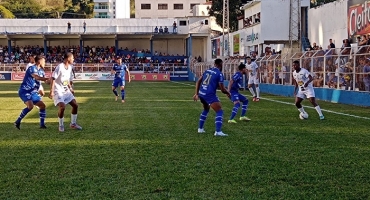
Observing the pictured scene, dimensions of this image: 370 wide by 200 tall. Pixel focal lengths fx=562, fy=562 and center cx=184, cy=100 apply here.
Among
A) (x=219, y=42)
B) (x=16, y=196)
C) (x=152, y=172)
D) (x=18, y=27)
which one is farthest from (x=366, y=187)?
(x=18, y=27)

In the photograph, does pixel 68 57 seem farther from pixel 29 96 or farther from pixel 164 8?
pixel 164 8

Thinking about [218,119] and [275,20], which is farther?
[275,20]

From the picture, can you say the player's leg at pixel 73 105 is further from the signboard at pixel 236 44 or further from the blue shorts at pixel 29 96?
the signboard at pixel 236 44

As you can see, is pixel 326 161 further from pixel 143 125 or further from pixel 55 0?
pixel 55 0

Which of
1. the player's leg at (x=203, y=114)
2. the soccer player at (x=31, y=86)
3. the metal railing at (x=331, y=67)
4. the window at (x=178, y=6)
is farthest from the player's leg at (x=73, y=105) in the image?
the window at (x=178, y=6)

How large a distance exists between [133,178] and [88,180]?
2.02ft

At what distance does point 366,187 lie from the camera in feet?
23.1

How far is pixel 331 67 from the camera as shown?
81.9ft

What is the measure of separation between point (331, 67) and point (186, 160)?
1720 cm

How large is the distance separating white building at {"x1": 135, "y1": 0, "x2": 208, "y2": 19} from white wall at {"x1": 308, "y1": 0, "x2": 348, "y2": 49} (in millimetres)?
52065

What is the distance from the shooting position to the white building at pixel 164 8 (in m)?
93.1

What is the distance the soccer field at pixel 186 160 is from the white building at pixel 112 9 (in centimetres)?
9403

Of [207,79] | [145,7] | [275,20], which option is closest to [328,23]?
[275,20]

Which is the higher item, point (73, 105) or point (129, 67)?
point (129, 67)
